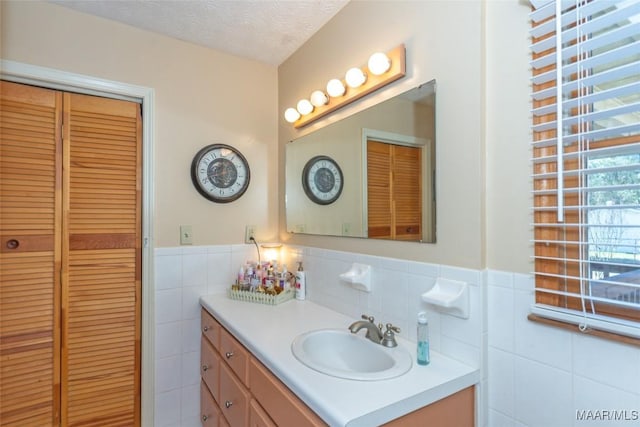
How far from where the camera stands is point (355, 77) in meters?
1.51

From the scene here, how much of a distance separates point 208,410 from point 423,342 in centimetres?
135

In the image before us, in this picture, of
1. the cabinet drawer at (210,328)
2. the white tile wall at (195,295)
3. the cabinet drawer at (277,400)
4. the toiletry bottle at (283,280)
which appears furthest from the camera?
the toiletry bottle at (283,280)

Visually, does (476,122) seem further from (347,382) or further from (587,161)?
(347,382)

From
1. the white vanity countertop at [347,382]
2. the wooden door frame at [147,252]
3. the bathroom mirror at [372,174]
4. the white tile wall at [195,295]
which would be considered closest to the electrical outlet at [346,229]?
the bathroom mirror at [372,174]

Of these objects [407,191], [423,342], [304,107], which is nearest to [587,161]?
[407,191]

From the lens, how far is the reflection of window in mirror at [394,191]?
1320 mm

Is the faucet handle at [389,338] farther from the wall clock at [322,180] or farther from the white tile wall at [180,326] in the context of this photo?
the white tile wall at [180,326]

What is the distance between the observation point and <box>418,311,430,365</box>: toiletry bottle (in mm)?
1132

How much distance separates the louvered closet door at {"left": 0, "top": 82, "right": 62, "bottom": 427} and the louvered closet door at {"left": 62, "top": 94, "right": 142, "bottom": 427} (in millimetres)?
54

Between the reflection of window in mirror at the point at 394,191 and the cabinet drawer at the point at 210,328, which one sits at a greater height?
the reflection of window in mirror at the point at 394,191

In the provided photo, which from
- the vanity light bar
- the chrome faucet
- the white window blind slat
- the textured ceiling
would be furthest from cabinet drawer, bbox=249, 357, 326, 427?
the textured ceiling

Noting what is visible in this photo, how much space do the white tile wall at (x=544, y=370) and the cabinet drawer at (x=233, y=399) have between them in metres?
0.92

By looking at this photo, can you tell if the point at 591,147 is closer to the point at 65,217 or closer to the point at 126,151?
the point at 126,151

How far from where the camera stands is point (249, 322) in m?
1.55
